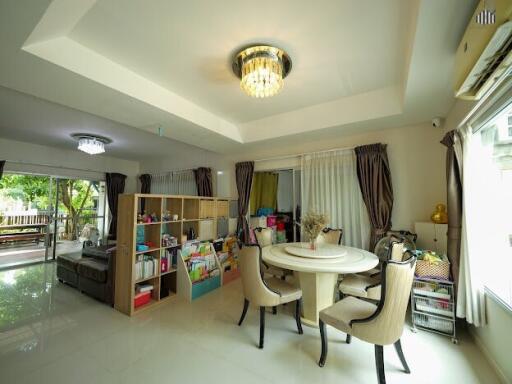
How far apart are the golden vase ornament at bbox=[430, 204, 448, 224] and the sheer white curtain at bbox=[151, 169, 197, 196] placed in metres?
4.42

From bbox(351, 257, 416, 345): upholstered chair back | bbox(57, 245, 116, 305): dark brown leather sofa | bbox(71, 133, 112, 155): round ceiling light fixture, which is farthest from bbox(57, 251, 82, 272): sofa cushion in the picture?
bbox(351, 257, 416, 345): upholstered chair back

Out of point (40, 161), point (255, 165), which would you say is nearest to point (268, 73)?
point (255, 165)

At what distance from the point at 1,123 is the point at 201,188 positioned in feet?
11.0

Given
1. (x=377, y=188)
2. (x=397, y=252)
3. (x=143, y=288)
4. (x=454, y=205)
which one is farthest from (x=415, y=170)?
(x=143, y=288)

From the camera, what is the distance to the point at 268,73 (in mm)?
1879

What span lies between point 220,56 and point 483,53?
180cm

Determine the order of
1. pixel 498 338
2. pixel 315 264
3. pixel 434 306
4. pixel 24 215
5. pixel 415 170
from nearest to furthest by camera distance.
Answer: pixel 498 338 → pixel 315 264 → pixel 434 306 → pixel 415 170 → pixel 24 215

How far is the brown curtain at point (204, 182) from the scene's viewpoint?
480 cm

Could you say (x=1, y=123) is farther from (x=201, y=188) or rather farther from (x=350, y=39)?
(x=350, y=39)

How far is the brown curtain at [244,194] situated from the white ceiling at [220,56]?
1443 millimetres

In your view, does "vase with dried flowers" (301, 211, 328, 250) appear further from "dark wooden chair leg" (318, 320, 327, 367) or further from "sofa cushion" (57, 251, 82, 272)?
"sofa cushion" (57, 251, 82, 272)

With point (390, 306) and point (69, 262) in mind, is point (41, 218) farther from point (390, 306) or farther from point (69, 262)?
point (390, 306)

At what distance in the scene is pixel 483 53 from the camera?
1.16m

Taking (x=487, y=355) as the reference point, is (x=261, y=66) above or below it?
above
